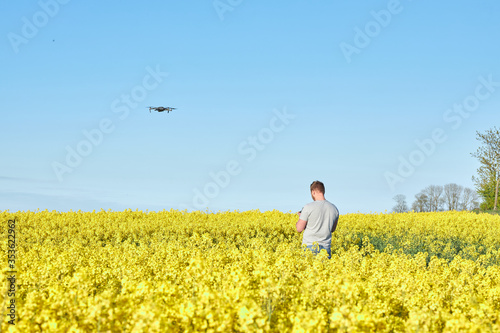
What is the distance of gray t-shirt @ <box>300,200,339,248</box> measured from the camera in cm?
866

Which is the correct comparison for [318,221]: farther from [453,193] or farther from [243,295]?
[453,193]

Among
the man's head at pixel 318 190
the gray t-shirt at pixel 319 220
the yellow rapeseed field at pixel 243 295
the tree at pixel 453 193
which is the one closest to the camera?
the yellow rapeseed field at pixel 243 295

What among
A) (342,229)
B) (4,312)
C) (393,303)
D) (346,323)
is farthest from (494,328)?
(342,229)

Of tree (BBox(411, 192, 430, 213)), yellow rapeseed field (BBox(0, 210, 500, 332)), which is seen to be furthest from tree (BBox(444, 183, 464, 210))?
yellow rapeseed field (BBox(0, 210, 500, 332))

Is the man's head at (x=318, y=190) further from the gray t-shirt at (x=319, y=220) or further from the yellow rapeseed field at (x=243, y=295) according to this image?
the yellow rapeseed field at (x=243, y=295)

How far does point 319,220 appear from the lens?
864cm

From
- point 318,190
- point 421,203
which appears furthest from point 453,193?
point 318,190

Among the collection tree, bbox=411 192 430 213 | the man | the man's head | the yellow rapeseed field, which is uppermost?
tree, bbox=411 192 430 213

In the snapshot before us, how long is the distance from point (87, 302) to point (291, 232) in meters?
11.1

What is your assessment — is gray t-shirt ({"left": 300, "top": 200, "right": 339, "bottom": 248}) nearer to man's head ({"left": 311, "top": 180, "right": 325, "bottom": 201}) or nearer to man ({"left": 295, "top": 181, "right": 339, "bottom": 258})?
man ({"left": 295, "top": 181, "right": 339, "bottom": 258})

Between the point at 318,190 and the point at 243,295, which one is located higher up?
the point at 318,190

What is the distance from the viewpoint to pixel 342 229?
15.6 m

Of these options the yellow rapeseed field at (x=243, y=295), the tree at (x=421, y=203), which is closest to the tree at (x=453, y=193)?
the tree at (x=421, y=203)

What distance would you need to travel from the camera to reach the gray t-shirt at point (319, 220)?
8.66m
